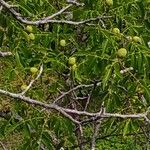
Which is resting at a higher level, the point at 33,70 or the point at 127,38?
the point at 127,38

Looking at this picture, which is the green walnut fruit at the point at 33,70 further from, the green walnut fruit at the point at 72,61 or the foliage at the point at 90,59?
the green walnut fruit at the point at 72,61

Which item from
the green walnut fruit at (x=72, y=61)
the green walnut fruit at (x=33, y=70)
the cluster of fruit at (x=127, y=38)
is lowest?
the green walnut fruit at (x=33, y=70)

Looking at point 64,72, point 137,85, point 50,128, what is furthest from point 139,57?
point 64,72

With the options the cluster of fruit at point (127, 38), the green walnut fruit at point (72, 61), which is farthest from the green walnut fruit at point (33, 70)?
the cluster of fruit at point (127, 38)

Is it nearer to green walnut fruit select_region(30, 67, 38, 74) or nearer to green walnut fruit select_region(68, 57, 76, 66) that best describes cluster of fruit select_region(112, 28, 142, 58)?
green walnut fruit select_region(68, 57, 76, 66)

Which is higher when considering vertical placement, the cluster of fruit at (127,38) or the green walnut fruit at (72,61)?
the cluster of fruit at (127,38)

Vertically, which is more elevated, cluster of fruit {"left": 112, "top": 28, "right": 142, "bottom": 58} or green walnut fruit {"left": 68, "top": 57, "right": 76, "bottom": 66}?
cluster of fruit {"left": 112, "top": 28, "right": 142, "bottom": 58}

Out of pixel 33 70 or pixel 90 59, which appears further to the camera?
pixel 33 70

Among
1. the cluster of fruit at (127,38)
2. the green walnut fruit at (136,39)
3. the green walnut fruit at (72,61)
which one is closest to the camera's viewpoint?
the cluster of fruit at (127,38)

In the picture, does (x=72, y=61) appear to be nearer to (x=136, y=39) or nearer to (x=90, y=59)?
(x=90, y=59)

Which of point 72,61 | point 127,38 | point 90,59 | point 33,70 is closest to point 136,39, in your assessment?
point 127,38

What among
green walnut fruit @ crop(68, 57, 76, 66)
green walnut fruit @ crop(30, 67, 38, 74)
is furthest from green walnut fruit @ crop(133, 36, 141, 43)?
green walnut fruit @ crop(30, 67, 38, 74)

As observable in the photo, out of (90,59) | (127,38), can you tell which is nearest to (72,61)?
(90,59)

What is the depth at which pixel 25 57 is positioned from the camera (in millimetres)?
2580
